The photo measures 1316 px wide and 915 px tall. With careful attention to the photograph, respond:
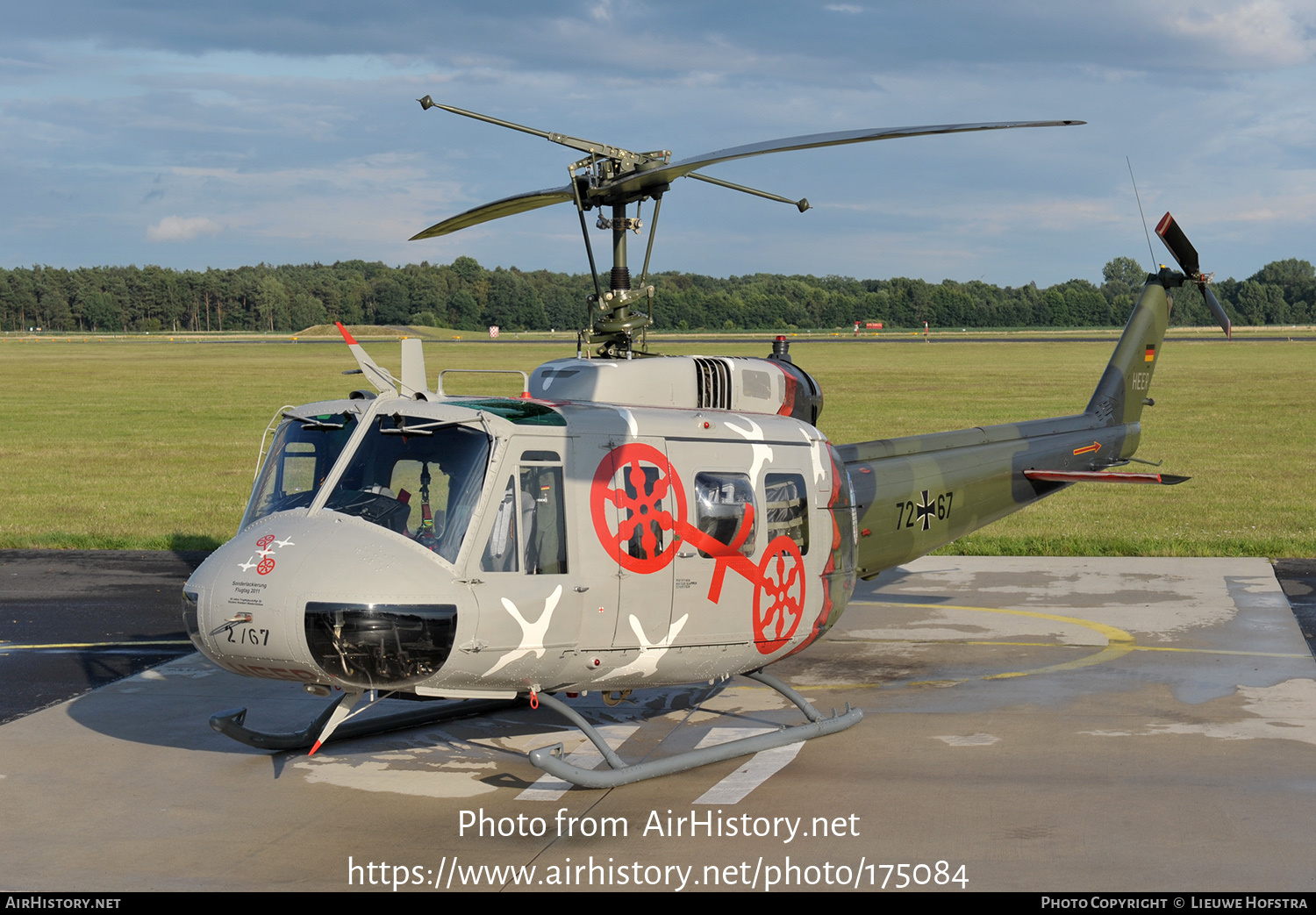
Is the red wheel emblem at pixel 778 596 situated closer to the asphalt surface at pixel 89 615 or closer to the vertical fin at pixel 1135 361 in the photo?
the asphalt surface at pixel 89 615

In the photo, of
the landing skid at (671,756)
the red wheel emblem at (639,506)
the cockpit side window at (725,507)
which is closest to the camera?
the landing skid at (671,756)

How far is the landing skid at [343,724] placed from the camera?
28.8 feet

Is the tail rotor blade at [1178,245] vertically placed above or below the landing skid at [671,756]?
above

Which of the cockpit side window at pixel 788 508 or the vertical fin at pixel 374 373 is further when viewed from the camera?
the cockpit side window at pixel 788 508

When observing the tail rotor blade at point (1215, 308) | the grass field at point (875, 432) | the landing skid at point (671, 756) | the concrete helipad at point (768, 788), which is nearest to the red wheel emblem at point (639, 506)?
the landing skid at point (671, 756)

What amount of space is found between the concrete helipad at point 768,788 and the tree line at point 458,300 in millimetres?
116310

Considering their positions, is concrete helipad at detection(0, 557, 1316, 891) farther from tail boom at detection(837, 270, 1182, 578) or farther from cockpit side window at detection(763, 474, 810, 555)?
cockpit side window at detection(763, 474, 810, 555)

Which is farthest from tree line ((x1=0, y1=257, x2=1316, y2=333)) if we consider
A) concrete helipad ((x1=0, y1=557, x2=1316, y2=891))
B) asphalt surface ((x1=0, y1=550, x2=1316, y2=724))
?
concrete helipad ((x1=0, y1=557, x2=1316, y2=891))

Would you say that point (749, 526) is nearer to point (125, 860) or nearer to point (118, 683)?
point (125, 860)

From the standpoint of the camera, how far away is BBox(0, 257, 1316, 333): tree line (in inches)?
5394

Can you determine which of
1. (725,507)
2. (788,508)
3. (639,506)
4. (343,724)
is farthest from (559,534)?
(343,724)
